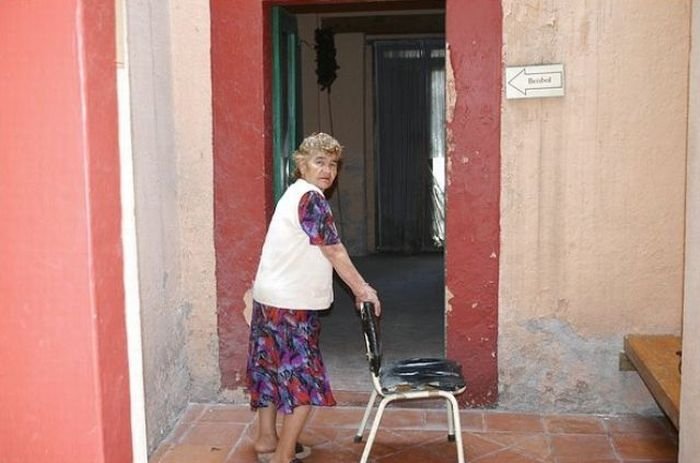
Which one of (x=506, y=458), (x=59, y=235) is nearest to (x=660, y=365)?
(x=506, y=458)

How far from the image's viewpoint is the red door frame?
4609 mm

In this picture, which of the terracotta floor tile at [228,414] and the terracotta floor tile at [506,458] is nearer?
the terracotta floor tile at [506,458]

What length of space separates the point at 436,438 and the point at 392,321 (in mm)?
2531

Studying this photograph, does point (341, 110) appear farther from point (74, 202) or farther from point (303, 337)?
point (74, 202)

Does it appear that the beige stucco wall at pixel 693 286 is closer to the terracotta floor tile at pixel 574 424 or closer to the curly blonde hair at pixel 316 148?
the terracotta floor tile at pixel 574 424

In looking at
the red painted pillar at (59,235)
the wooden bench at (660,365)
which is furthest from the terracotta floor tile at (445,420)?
the red painted pillar at (59,235)

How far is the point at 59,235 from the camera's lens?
2.35 meters

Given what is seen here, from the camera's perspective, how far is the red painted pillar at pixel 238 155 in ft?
15.5

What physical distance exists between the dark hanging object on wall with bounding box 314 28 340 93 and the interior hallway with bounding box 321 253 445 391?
2.33 meters

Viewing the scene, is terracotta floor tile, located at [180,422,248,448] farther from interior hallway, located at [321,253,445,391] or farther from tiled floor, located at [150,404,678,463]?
interior hallway, located at [321,253,445,391]

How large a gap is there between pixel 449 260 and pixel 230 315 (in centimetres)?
133

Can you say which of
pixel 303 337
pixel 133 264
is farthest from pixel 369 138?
pixel 133 264

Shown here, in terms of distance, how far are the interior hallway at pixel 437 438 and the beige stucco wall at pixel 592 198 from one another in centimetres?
23

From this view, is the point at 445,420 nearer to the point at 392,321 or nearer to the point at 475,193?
the point at 475,193
